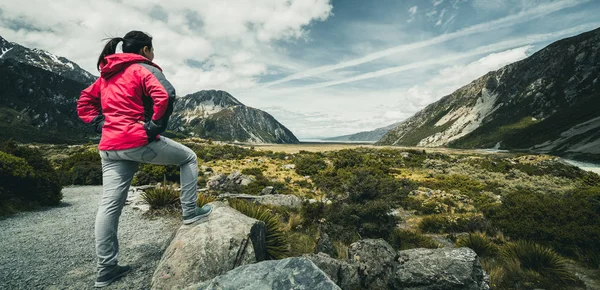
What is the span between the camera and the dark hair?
3.48 m

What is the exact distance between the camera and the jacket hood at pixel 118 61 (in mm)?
3238

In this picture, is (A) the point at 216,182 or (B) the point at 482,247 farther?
(A) the point at 216,182

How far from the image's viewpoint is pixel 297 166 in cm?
3103

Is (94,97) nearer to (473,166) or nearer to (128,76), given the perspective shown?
(128,76)

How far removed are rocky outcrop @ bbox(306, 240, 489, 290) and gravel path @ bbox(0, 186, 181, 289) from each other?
9.95ft

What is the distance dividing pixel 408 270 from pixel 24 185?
40.5 feet

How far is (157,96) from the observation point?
10.2ft

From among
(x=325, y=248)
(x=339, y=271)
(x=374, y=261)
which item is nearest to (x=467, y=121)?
(x=325, y=248)

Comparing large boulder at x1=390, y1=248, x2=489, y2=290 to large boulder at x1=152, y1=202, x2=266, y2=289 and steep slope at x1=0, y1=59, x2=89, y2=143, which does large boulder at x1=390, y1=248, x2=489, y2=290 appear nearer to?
large boulder at x1=152, y1=202, x2=266, y2=289

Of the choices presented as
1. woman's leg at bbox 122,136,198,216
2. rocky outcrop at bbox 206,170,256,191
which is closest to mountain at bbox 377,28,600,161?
rocky outcrop at bbox 206,170,256,191

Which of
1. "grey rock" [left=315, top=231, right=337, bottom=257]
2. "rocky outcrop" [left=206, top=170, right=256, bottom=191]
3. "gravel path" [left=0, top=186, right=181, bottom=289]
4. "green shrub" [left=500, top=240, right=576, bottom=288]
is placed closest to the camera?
"gravel path" [left=0, top=186, right=181, bottom=289]

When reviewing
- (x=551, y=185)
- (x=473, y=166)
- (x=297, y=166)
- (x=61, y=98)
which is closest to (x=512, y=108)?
(x=473, y=166)

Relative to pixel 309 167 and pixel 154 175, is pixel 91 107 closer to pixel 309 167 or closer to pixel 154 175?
pixel 154 175

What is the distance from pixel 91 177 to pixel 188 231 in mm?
18823
